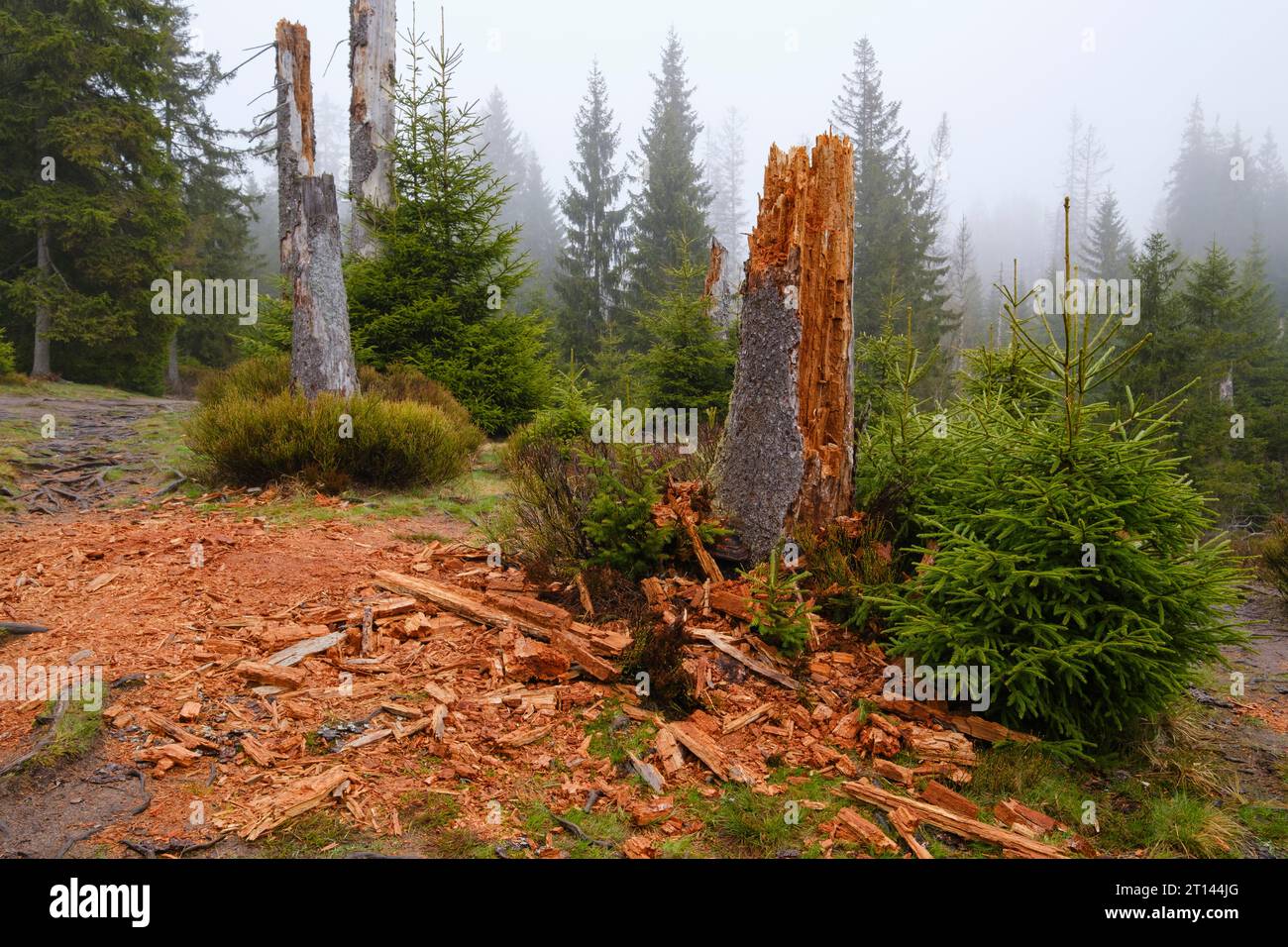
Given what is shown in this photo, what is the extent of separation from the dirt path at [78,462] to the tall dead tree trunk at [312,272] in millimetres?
2116

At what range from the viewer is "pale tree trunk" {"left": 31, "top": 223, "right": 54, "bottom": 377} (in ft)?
59.4

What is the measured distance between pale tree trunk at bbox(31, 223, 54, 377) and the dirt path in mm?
6875

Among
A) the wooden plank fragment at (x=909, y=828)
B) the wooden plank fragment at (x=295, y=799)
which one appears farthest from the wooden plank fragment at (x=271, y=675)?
the wooden plank fragment at (x=909, y=828)

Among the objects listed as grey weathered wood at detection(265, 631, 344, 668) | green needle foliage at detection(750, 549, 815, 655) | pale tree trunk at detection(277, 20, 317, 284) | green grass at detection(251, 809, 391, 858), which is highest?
pale tree trunk at detection(277, 20, 317, 284)

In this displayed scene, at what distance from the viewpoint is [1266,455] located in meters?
21.8

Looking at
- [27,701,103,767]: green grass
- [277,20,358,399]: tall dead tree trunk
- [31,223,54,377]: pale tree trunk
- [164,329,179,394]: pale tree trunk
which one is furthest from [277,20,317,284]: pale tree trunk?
[164,329,179,394]: pale tree trunk

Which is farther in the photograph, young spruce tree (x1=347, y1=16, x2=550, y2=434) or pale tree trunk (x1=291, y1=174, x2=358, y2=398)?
young spruce tree (x1=347, y1=16, x2=550, y2=434)

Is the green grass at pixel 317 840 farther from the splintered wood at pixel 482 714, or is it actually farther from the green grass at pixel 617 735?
the green grass at pixel 617 735

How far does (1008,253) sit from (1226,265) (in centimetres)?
9936

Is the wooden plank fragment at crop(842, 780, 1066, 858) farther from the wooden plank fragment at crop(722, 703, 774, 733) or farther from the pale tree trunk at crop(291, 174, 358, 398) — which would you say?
the pale tree trunk at crop(291, 174, 358, 398)

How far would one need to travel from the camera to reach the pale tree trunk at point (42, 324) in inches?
712

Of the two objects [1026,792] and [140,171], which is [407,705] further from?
[140,171]

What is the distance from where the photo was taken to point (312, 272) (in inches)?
367

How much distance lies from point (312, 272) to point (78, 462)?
11.8ft
